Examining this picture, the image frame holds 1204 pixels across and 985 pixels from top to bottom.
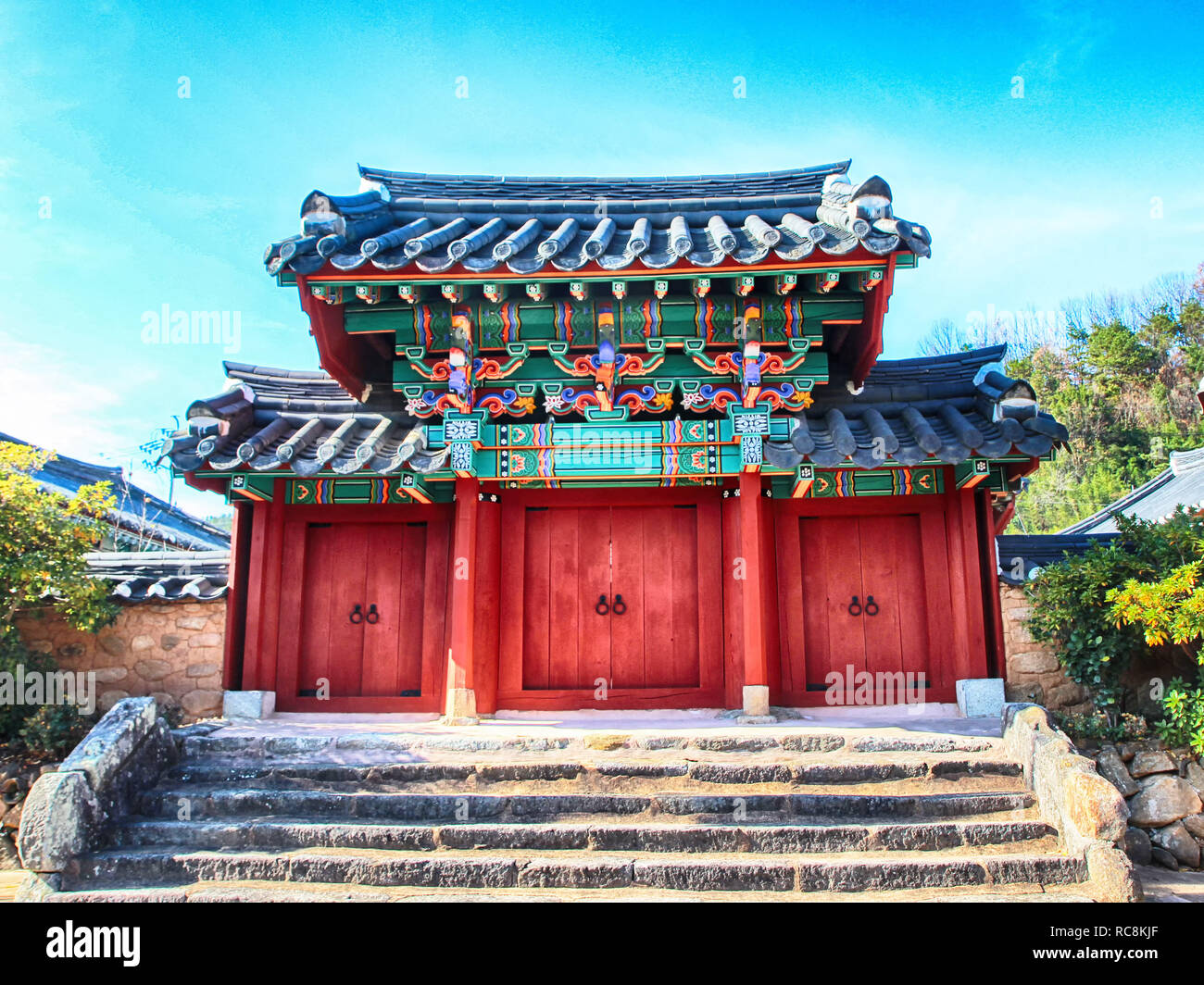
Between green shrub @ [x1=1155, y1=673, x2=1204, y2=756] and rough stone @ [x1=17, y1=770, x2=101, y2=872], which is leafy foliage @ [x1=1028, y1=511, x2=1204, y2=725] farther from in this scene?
rough stone @ [x1=17, y1=770, x2=101, y2=872]

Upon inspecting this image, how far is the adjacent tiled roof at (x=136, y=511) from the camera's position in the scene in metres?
17.5

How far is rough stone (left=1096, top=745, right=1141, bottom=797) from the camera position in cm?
709

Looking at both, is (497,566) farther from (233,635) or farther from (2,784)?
(2,784)

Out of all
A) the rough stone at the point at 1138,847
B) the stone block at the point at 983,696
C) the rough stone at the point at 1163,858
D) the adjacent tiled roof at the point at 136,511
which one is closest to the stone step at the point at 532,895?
the rough stone at the point at 1138,847

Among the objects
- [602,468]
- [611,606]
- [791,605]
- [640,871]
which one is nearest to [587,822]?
[640,871]

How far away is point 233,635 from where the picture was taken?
8641 millimetres

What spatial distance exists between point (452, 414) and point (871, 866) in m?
5.45

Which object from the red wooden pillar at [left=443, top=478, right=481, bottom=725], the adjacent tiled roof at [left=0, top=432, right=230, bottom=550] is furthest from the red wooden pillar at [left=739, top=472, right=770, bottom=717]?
the adjacent tiled roof at [left=0, top=432, right=230, bottom=550]

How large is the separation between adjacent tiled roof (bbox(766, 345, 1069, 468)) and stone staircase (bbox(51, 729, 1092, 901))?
101 inches

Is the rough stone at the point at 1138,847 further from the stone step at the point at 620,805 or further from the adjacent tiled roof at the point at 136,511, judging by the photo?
the adjacent tiled roof at the point at 136,511

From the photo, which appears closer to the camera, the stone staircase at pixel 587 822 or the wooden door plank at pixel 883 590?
the stone staircase at pixel 587 822

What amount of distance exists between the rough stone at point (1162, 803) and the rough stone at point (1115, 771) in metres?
0.07

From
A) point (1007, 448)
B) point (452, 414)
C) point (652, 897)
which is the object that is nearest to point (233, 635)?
point (452, 414)
